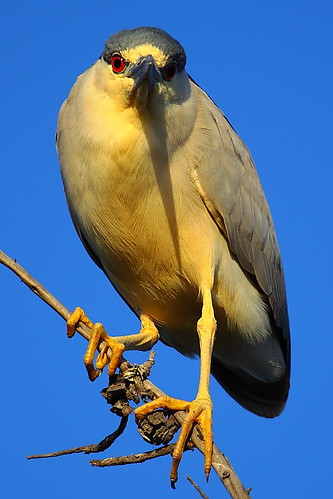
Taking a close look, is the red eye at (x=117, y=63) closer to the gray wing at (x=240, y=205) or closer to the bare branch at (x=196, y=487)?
the gray wing at (x=240, y=205)

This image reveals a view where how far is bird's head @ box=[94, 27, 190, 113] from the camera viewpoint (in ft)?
14.4

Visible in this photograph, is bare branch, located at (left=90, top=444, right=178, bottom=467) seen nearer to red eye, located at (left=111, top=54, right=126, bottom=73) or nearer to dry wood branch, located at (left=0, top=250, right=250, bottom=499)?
dry wood branch, located at (left=0, top=250, right=250, bottom=499)

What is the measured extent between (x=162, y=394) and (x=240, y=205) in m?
1.54

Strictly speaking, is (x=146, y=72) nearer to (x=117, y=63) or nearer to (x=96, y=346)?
(x=117, y=63)

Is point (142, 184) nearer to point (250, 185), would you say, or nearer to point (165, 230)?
point (165, 230)

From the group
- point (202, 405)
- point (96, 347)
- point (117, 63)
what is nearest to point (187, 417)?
point (202, 405)

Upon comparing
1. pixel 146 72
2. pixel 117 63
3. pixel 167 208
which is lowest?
pixel 167 208

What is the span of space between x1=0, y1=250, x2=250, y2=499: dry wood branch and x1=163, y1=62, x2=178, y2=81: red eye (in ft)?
4.45

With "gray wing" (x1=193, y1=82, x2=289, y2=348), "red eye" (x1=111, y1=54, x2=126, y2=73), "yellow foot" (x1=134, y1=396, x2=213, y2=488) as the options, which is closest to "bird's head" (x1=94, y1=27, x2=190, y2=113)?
"red eye" (x1=111, y1=54, x2=126, y2=73)

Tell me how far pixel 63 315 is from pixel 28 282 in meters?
0.25

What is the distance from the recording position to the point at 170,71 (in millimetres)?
4559

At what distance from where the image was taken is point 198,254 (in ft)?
16.3

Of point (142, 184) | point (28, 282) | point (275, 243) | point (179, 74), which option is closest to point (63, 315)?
point (28, 282)

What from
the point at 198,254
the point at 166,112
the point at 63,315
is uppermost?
the point at 166,112
